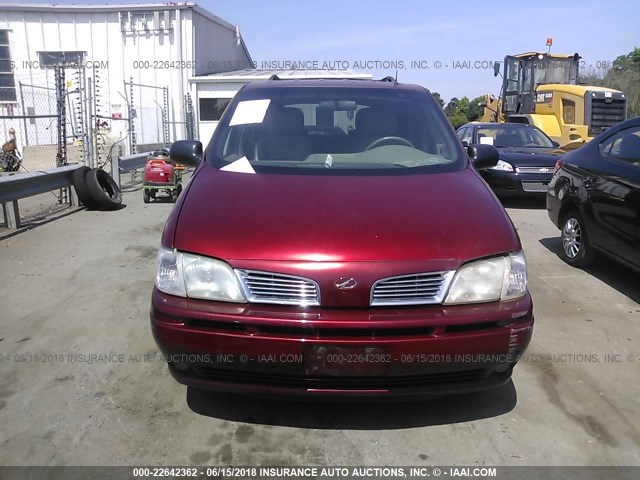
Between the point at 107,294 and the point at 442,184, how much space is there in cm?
321

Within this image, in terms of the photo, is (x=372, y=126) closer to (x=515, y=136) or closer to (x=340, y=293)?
(x=340, y=293)

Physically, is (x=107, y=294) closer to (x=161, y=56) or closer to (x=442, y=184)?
(x=442, y=184)

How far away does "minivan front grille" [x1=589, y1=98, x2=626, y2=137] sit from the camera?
14000mm

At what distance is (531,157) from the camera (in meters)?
9.33

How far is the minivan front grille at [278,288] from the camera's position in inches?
95.3

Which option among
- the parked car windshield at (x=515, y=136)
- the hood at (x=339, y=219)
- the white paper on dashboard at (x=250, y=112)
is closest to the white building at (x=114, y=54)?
the parked car windshield at (x=515, y=136)

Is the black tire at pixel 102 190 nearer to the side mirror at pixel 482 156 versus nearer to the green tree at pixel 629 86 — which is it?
the side mirror at pixel 482 156

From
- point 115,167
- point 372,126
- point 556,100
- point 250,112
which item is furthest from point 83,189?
point 556,100

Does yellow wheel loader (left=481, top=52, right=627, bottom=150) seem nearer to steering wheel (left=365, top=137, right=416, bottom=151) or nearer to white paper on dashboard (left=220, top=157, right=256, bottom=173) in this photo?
steering wheel (left=365, top=137, right=416, bottom=151)

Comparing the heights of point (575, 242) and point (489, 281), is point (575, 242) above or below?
below

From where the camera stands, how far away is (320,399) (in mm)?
2504

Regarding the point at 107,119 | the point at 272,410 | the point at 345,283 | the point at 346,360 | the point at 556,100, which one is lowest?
the point at 272,410

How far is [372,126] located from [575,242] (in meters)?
3.24

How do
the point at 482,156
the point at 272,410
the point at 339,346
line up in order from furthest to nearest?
the point at 482,156 < the point at 272,410 < the point at 339,346
